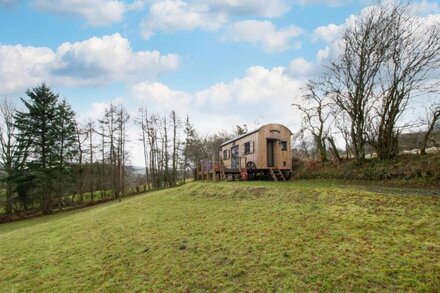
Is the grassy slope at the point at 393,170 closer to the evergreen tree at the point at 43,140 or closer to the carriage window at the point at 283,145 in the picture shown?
the carriage window at the point at 283,145

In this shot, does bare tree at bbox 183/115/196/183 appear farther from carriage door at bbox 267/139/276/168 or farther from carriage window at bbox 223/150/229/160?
carriage door at bbox 267/139/276/168

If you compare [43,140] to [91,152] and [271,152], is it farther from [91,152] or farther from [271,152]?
[271,152]

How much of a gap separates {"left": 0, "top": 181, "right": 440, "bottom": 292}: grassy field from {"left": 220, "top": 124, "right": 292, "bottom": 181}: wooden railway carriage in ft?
28.0

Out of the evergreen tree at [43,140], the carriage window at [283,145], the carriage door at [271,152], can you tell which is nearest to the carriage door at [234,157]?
the carriage door at [271,152]

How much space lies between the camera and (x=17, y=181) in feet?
94.9

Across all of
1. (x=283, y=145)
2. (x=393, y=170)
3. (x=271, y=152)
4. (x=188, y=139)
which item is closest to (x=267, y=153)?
(x=271, y=152)

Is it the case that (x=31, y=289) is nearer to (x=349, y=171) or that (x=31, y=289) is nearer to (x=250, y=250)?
(x=250, y=250)

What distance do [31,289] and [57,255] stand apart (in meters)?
2.42

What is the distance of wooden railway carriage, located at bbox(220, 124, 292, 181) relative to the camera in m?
20.0

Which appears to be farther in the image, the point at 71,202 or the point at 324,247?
the point at 71,202

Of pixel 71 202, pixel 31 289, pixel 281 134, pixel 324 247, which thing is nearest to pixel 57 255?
pixel 31 289

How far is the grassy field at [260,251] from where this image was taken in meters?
5.37

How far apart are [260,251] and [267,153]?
556 inches

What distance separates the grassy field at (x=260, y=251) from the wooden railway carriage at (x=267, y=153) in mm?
8522
